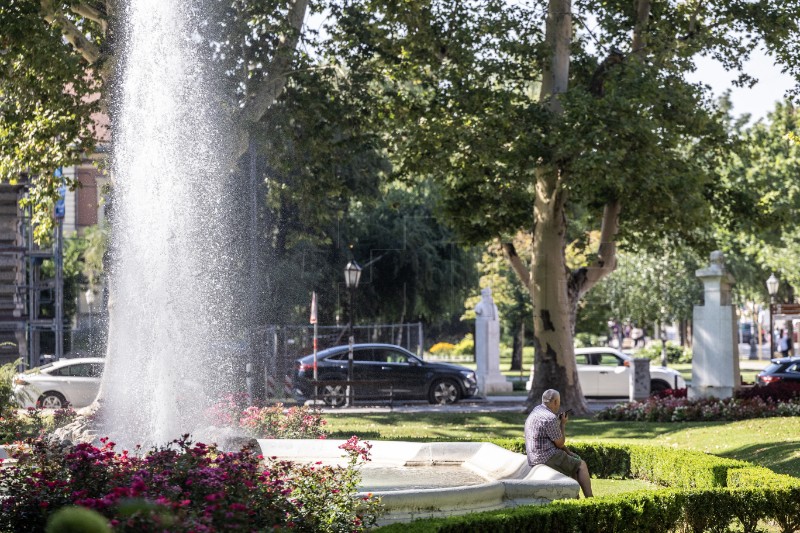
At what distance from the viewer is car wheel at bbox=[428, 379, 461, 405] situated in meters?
28.5

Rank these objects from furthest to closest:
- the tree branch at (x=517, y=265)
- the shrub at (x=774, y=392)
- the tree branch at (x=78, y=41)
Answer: the tree branch at (x=517, y=265) < the shrub at (x=774, y=392) < the tree branch at (x=78, y=41)

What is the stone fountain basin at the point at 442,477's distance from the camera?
8.84 meters

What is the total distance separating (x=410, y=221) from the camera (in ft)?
148

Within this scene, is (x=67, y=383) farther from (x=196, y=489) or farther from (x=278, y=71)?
(x=196, y=489)

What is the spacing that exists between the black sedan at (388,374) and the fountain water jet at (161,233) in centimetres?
1116

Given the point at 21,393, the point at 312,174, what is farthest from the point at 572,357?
the point at 21,393

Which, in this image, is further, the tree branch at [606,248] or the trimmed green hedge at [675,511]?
the tree branch at [606,248]

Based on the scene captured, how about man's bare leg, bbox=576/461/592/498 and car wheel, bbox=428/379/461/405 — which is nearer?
man's bare leg, bbox=576/461/592/498

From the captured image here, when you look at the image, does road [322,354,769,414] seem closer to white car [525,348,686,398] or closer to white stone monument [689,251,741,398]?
white car [525,348,686,398]

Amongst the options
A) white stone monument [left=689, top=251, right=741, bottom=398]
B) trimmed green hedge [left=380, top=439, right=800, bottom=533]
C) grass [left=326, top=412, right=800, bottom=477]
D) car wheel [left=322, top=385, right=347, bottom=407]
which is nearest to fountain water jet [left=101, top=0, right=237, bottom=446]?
grass [left=326, top=412, right=800, bottom=477]

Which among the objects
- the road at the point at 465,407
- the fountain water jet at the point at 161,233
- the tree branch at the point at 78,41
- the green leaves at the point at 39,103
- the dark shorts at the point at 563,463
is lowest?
the road at the point at 465,407

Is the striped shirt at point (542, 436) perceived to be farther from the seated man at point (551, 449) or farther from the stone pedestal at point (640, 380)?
the stone pedestal at point (640, 380)

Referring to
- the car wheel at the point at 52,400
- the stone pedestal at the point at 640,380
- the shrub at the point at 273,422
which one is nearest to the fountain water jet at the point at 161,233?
the shrub at the point at 273,422

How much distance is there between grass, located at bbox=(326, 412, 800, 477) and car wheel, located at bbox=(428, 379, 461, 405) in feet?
13.2
